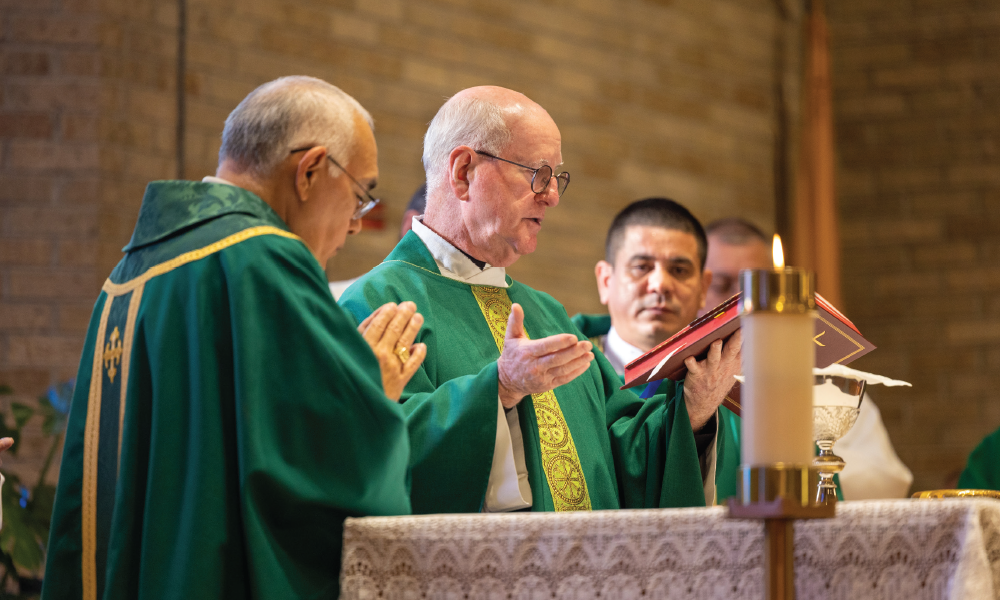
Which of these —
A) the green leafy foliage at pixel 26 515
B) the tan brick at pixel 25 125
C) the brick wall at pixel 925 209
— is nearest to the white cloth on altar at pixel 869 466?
the brick wall at pixel 925 209

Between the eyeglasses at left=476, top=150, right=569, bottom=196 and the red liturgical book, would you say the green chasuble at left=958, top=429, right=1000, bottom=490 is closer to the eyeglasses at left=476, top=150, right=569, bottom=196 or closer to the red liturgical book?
the red liturgical book

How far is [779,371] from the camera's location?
58.2 inches

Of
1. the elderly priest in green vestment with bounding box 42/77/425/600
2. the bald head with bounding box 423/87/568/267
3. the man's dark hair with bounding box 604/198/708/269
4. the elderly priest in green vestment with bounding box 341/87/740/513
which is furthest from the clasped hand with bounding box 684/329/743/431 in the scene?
the man's dark hair with bounding box 604/198/708/269

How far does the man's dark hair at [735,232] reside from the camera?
5418 millimetres

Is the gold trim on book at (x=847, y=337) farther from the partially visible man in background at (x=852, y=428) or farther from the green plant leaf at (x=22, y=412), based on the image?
the green plant leaf at (x=22, y=412)

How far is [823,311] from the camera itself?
2744mm

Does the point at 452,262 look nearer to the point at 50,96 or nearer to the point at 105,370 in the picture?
the point at 105,370

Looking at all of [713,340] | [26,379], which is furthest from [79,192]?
[713,340]

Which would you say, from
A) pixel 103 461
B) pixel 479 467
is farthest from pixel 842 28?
pixel 103 461

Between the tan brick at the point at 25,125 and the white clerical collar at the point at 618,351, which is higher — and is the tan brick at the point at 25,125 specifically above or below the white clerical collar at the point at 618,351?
above

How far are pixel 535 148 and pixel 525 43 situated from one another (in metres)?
4.55

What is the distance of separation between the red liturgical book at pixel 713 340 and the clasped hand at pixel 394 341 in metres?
0.60

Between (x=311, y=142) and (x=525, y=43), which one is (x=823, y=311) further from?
(x=525, y=43)

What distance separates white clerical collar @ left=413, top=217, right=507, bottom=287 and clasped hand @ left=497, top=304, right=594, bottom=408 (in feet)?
2.47
